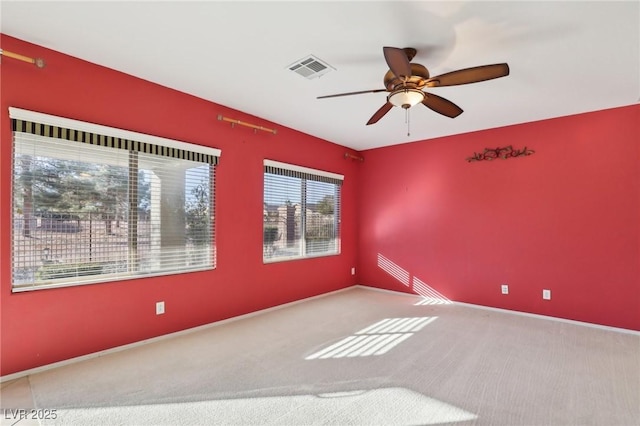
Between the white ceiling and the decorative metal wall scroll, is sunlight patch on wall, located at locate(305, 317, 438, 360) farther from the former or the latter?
the white ceiling

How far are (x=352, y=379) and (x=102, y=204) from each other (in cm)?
256

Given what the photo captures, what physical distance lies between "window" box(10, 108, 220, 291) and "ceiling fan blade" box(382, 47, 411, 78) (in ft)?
7.30

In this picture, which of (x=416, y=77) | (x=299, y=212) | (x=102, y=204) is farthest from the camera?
(x=299, y=212)

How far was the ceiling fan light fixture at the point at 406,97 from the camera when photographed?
93.5 inches

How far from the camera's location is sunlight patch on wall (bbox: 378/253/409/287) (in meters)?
5.21

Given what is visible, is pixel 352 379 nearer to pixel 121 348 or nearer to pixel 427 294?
pixel 121 348

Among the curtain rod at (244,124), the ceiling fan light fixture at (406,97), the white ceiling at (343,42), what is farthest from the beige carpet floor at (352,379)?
the white ceiling at (343,42)

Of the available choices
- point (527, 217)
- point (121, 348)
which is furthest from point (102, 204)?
point (527, 217)

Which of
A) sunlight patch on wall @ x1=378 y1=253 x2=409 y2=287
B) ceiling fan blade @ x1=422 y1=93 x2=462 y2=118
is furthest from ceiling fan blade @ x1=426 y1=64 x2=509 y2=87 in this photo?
sunlight patch on wall @ x1=378 y1=253 x2=409 y2=287

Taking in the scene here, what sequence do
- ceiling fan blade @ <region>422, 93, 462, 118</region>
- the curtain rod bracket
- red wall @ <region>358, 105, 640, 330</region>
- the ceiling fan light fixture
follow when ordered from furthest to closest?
the curtain rod bracket < red wall @ <region>358, 105, 640, 330</region> < ceiling fan blade @ <region>422, 93, 462, 118</region> < the ceiling fan light fixture

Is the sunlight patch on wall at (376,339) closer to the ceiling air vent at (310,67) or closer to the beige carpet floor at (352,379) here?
the beige carpet floor at (352,379)

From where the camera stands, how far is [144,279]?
3.03 metres

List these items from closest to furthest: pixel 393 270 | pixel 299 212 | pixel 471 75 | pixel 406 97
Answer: pixel 471 75, pixel 406 97, pixel 299 212, pixel 393 270

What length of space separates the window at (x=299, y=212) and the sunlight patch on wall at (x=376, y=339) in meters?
1.55
